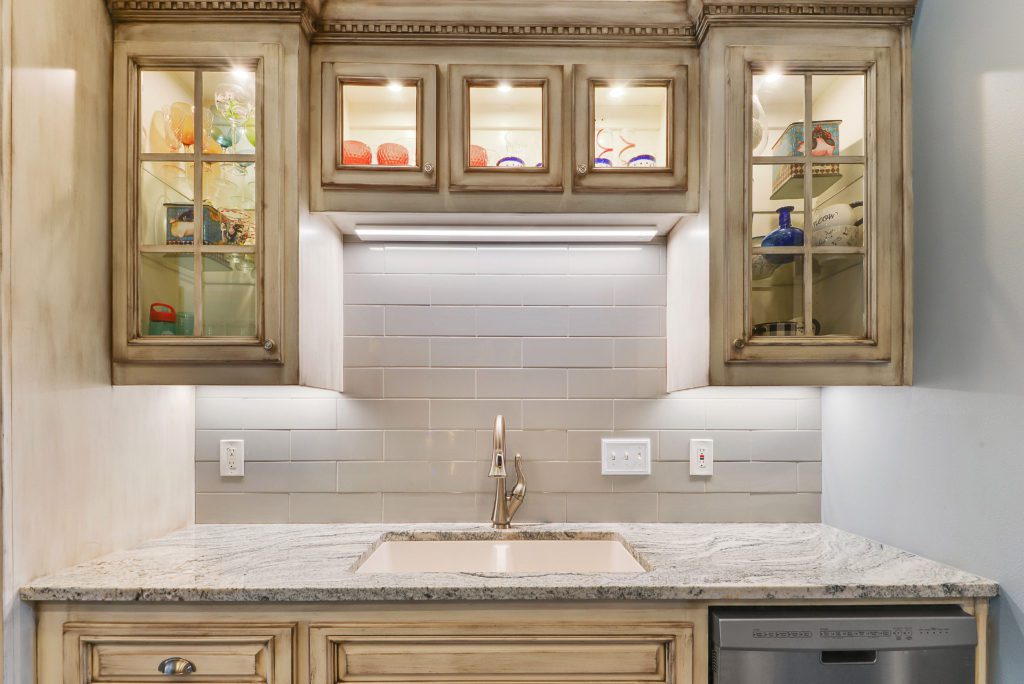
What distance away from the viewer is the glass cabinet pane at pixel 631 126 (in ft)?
5.55

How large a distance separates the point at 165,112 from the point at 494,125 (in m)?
0.79

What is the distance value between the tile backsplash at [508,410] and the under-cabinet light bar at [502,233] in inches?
2.1

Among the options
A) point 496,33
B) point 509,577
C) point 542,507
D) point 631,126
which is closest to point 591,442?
point 542,507

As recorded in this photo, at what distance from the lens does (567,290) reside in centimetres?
202

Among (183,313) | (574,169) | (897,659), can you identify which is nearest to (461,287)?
(574,169)

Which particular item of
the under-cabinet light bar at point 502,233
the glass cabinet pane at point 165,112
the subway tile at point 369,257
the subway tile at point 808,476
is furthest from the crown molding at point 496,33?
the subway tile at point 808,476

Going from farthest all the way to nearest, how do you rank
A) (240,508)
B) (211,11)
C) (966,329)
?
(240,508), (211,11), (966,329)

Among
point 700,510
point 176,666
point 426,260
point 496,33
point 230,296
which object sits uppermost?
point 496,33

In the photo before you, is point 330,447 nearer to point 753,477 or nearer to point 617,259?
point 617,259

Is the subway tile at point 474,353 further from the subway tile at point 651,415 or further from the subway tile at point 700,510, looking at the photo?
the subway tile at point 700,510

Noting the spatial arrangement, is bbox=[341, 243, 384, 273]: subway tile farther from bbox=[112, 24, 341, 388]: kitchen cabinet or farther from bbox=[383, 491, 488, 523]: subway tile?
bbox=[383, 491, 488, 523]: subway tile

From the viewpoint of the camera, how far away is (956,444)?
146 cm

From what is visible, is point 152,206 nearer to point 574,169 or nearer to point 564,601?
point 574,169

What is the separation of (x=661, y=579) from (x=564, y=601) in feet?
0.67
